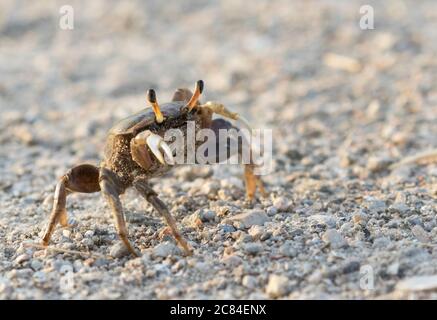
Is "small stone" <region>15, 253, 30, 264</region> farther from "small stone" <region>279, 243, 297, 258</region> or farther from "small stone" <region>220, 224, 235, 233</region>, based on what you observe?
"small stone" <region>279, 243, 297, 258</region>

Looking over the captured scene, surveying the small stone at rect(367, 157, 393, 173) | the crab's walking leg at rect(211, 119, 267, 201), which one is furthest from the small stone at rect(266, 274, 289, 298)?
the small stone at rect(367, 157, 393, 173)

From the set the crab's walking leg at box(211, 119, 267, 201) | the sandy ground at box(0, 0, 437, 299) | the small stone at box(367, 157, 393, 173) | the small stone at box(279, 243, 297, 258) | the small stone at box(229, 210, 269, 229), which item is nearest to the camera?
the sandy ground at box(0, 0, 437, 299)

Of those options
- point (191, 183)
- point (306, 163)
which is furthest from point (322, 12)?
point (191, 183)

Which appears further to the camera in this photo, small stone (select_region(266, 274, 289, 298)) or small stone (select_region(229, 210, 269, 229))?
small stone (select_region(229, 210, 269, 229))

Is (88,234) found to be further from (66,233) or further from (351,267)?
(351,267)

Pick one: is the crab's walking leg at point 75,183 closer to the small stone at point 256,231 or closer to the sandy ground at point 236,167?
the sandy ground at point 236,167

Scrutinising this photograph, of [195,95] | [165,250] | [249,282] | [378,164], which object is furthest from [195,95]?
[378,164]
